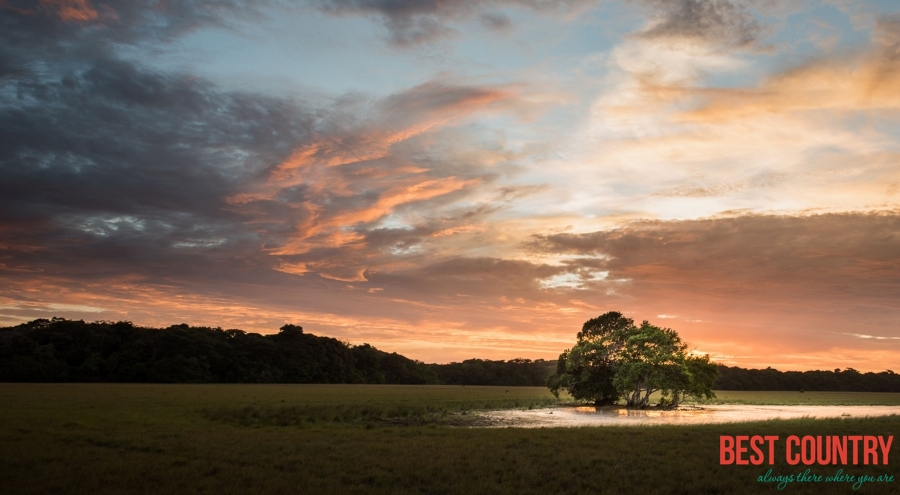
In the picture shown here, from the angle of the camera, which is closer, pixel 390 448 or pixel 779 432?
pixel 390 448

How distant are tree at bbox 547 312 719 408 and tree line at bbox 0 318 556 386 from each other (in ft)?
46.2

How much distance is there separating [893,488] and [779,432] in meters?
13.4

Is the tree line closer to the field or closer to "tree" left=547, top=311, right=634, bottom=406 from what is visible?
"tree" left=547, top=311, right=634, bottom=406

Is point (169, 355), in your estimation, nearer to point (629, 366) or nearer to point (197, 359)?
point (197, 359)

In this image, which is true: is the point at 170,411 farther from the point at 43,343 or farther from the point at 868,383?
the point at 868,383

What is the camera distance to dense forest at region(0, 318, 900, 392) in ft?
334

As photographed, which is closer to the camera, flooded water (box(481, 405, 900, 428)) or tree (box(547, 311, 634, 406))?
flooded water (box(481, 405, 900, 428))

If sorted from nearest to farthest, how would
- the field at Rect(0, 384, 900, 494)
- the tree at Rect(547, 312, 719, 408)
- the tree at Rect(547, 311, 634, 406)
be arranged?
the field at Rect(0, 384, 900, 494) → the tree at Rect(547, 312, 719, 408) → the tree at Rect(547, 311, 634, 406)

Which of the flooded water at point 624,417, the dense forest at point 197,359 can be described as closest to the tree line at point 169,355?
the dense forest at point 197,359

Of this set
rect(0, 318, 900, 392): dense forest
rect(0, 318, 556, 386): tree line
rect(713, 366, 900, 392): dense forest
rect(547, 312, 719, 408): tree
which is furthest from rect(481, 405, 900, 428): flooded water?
rect(713, 366, 900, 392): dense forest

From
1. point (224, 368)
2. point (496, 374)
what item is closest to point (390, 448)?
point (224, 368)

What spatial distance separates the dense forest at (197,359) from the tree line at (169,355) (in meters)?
0.17

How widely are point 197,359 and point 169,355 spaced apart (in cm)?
614

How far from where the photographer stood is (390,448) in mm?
21781
